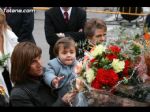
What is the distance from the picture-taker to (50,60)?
4.18 metres

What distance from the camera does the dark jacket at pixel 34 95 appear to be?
3227 millimetres

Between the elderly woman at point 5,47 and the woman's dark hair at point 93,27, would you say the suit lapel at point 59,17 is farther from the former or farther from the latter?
the woman's dark hair at point 93,27

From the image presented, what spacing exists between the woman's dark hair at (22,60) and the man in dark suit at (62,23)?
2215 millimetres

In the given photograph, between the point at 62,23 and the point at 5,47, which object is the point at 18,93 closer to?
the point at 5,47

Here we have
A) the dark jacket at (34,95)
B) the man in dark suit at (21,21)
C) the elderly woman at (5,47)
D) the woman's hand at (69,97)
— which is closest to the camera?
the woman's hand at (69,97)

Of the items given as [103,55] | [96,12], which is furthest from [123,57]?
[96,12]

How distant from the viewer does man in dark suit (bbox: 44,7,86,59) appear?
566cm

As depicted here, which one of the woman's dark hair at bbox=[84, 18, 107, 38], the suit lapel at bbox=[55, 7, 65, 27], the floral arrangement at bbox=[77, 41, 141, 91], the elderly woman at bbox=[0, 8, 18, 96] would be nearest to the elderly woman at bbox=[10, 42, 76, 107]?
the floral arrangement at bbox=[77, 41, 141, 91]

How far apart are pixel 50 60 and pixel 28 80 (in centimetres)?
85

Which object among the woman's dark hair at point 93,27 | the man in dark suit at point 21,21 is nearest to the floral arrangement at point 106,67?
the woman's dark hair at point 93,27

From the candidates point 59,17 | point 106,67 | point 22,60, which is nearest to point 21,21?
point 59,17

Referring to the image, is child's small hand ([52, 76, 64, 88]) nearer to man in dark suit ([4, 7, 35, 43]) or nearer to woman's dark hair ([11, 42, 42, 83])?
woman's dark hair ([11, 42, 42, 83])

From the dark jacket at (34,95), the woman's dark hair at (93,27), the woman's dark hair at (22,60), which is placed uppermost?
the woman's dark hair at (93,27)

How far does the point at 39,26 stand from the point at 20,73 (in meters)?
7.95
